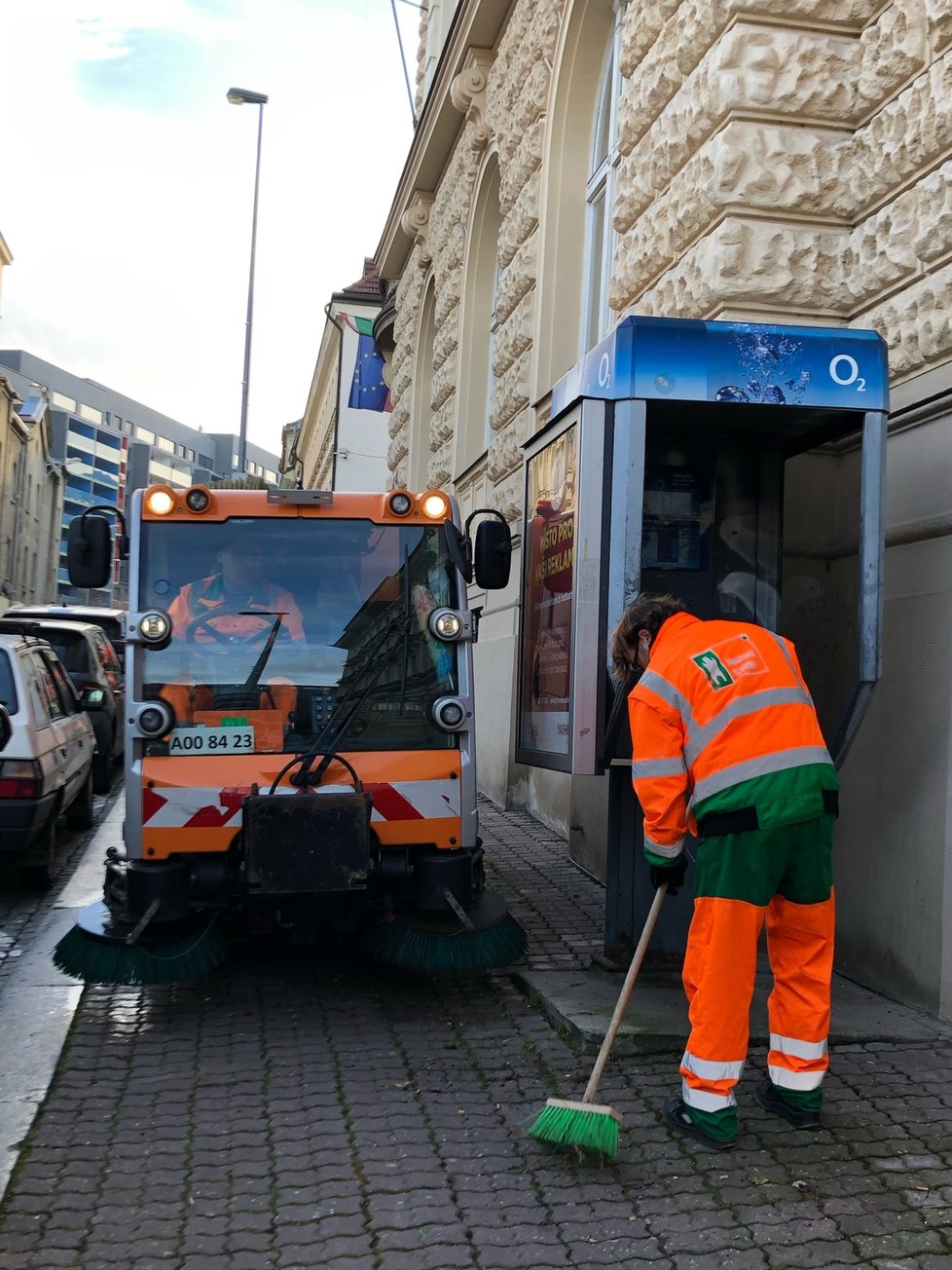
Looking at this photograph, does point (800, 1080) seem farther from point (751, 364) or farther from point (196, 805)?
point (751, 364)

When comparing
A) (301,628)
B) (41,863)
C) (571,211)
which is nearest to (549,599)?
(301,628)

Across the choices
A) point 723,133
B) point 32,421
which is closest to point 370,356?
point 723,133

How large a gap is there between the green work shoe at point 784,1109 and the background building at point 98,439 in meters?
79.2

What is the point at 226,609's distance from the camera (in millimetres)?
5500

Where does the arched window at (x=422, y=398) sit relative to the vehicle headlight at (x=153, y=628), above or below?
above

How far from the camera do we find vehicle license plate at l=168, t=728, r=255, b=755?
5.30 m

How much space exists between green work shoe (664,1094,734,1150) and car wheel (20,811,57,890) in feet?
16.5

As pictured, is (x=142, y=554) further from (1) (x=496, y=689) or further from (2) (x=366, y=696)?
(1) (x=496, y=689)

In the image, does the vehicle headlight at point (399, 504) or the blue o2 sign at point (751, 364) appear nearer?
the blue o2 sign at point (751, 364)

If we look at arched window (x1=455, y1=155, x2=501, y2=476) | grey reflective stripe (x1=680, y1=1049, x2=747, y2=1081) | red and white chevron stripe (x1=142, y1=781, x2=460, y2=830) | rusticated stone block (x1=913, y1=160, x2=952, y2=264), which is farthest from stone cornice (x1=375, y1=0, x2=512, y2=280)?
grey reflective stripe (x1=680, y1=1049, x2=747, y2=1081)

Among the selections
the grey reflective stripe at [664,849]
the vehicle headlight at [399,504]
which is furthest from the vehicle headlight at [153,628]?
the grey reflective stripe at [664,849]

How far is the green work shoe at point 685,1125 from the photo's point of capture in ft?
12.1

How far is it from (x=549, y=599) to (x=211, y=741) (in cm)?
188

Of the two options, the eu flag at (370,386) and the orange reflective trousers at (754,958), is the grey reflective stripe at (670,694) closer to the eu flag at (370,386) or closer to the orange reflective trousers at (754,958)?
the orange reflective trousers at (754,958)
